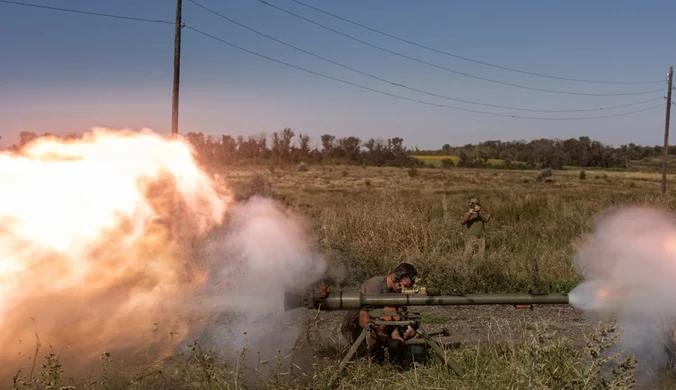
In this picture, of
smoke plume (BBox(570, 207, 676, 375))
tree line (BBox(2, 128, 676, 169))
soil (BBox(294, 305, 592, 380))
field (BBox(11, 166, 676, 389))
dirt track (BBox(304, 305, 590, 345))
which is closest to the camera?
field (BBox(11, 166, 676, 389))

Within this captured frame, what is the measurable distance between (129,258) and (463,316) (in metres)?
5.95

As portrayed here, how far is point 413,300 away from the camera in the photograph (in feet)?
19.3

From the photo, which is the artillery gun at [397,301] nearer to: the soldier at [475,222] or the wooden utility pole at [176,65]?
the soldier at [475,222]

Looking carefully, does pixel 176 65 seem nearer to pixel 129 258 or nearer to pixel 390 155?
pixel 129 258

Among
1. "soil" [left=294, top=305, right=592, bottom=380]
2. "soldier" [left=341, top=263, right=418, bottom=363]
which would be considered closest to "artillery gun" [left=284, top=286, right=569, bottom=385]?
"soldier" [left=341, top=263, right=418, bottom=363]

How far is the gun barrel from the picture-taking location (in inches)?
232

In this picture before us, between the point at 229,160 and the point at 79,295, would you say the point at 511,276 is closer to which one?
the point at 79,295

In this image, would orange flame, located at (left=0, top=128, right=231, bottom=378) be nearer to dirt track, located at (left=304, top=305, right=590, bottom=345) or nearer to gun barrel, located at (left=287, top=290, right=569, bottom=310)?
gun barrel, located at (left=287, top=290, right=569, bottom=310)

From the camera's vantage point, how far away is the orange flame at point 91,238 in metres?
7.52

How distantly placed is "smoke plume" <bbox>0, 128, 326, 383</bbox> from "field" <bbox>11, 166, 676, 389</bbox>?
0.72 meters

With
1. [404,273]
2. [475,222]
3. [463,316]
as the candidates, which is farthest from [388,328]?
[475,222]

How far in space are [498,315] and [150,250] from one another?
6594mm

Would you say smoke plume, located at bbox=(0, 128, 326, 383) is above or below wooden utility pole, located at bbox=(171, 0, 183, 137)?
below

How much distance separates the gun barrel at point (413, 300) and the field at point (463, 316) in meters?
0.31
